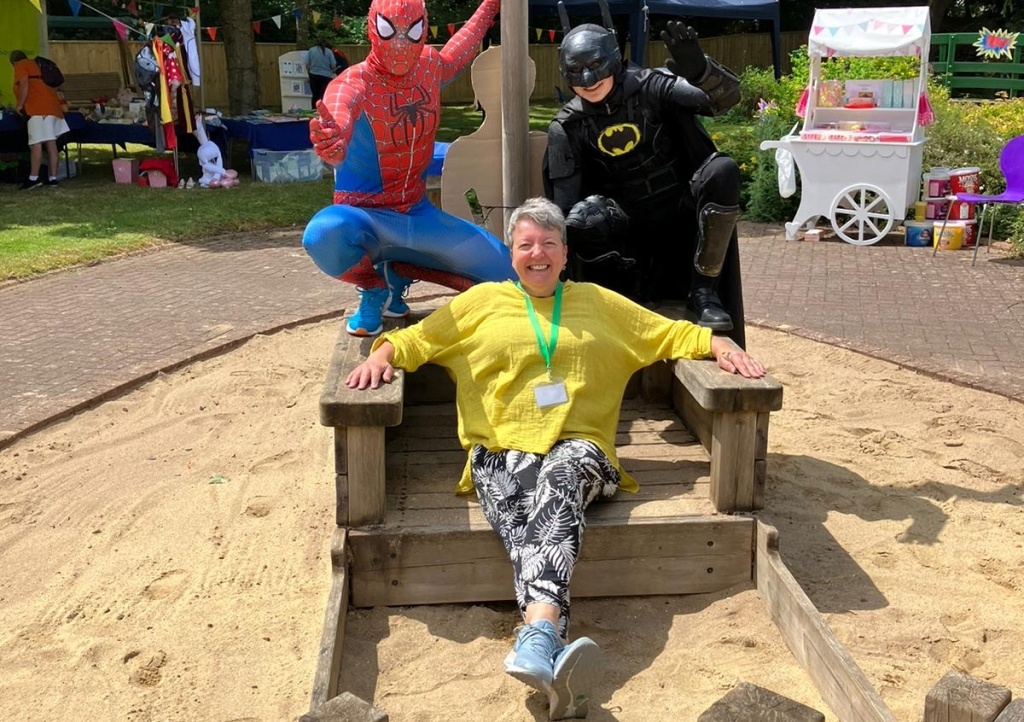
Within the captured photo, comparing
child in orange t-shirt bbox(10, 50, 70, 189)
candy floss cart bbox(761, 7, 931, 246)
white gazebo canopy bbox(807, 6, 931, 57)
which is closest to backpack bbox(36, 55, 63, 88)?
child in orange t-shirt bbox(10, 50, 70, 189)

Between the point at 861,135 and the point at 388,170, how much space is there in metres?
7.07

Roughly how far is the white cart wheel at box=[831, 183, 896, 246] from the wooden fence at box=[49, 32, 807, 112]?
12.2m

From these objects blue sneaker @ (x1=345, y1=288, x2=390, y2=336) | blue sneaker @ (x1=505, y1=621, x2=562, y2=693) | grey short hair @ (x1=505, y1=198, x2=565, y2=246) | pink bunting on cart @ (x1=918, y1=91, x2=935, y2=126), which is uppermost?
pink bunting on cart @ (x1=918, y1=91, x2=935, y2=126)

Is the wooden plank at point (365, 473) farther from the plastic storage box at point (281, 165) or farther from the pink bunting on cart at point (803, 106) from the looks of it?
the plastic storage box at point (281, 165)

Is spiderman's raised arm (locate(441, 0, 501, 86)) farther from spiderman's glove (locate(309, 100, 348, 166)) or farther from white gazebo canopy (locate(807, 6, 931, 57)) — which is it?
white gazebo canopy (locate(807, 6, 931, 57))

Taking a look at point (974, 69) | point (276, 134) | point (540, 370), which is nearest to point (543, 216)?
point (540, 370)

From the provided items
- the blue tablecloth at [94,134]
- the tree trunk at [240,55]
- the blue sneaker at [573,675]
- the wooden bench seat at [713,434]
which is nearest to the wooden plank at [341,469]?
the wooden bench seat at [713,434]

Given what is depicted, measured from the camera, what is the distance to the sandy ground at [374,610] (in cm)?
298

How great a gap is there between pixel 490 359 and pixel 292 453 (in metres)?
1.66

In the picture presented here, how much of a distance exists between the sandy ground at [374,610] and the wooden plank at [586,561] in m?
0.06

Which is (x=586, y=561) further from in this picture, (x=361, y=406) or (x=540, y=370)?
(x=361, y=406)

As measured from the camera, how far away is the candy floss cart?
984 cm

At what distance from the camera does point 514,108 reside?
14.3ft

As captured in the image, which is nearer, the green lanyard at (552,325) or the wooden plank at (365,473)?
the wooden plank at (365,473)
